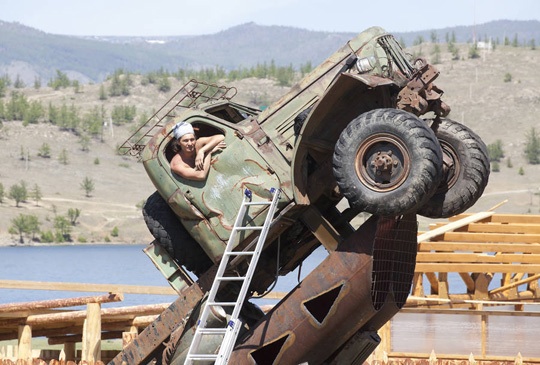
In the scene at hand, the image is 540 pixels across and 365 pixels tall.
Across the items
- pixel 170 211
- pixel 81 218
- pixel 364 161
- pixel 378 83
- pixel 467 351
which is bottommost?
pixel 81 218

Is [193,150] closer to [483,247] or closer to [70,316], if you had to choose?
[70,316]

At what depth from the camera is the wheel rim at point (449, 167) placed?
44.7 feet

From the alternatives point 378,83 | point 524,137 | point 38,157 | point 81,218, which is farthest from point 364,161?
point 524,137

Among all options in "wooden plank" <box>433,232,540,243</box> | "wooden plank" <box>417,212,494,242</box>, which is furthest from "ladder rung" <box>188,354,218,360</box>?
"wooden plank" <box>433,232,540,243</box>

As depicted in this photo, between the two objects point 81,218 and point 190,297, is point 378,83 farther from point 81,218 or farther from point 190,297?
point 81,218

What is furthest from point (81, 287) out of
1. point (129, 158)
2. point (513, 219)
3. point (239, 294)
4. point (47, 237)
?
point (129, 158)

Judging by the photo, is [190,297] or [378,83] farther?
[190,297]

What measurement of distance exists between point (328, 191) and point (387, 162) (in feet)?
4.36

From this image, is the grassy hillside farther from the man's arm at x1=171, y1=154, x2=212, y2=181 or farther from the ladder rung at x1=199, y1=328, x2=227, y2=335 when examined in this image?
the ladder rung at x1=199, y1=328, x2=227, y2=335

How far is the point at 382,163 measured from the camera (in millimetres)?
12547

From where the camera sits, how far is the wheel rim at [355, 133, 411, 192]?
492 inches

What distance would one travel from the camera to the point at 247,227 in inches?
524

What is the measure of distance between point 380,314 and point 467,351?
6.16 metres

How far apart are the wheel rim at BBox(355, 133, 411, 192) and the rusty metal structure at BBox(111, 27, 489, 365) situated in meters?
0.01
